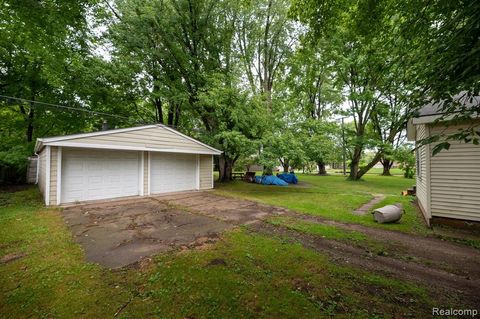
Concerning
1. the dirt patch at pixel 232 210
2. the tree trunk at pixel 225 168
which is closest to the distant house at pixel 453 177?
the dirt patch at pixel 232 210

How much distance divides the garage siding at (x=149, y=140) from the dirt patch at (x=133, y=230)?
8.40 feet

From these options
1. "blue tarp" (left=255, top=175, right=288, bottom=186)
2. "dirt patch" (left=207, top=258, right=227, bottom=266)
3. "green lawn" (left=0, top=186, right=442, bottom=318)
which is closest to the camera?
"green lawn" (left=0, top=186, right=442, bottom=318)

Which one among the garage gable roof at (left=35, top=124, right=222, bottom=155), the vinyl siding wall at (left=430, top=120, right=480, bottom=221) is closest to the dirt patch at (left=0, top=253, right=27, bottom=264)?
the garage gable roof at (left=35, top=124, right=222, bottom=155)

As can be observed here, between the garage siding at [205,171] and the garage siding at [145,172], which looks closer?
the garage siding at [145,172]

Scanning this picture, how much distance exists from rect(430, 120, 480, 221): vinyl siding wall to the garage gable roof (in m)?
9.58

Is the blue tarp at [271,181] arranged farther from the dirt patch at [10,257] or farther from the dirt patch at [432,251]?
the dirt patch at [10,257]

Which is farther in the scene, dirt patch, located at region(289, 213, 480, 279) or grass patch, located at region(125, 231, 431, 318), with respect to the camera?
dirt patch, located at region(289, 213, 480, 279)

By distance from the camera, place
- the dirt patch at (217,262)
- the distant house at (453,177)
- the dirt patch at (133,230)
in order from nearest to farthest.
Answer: the dirt patch at (217,262) → the dirt patch at (133,230) → the distant house at (453,177)

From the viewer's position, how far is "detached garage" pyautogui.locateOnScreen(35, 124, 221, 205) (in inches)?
290

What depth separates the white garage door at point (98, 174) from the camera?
779cm

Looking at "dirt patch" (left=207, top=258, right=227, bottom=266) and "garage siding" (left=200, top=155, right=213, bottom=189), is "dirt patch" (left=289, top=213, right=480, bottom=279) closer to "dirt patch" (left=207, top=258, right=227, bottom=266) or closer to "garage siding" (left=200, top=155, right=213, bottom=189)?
"dirt patch" (left=207, top=258, right=227, bottom=266)

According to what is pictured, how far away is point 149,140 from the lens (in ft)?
31.4

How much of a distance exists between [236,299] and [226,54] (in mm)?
15174

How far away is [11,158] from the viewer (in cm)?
1019
